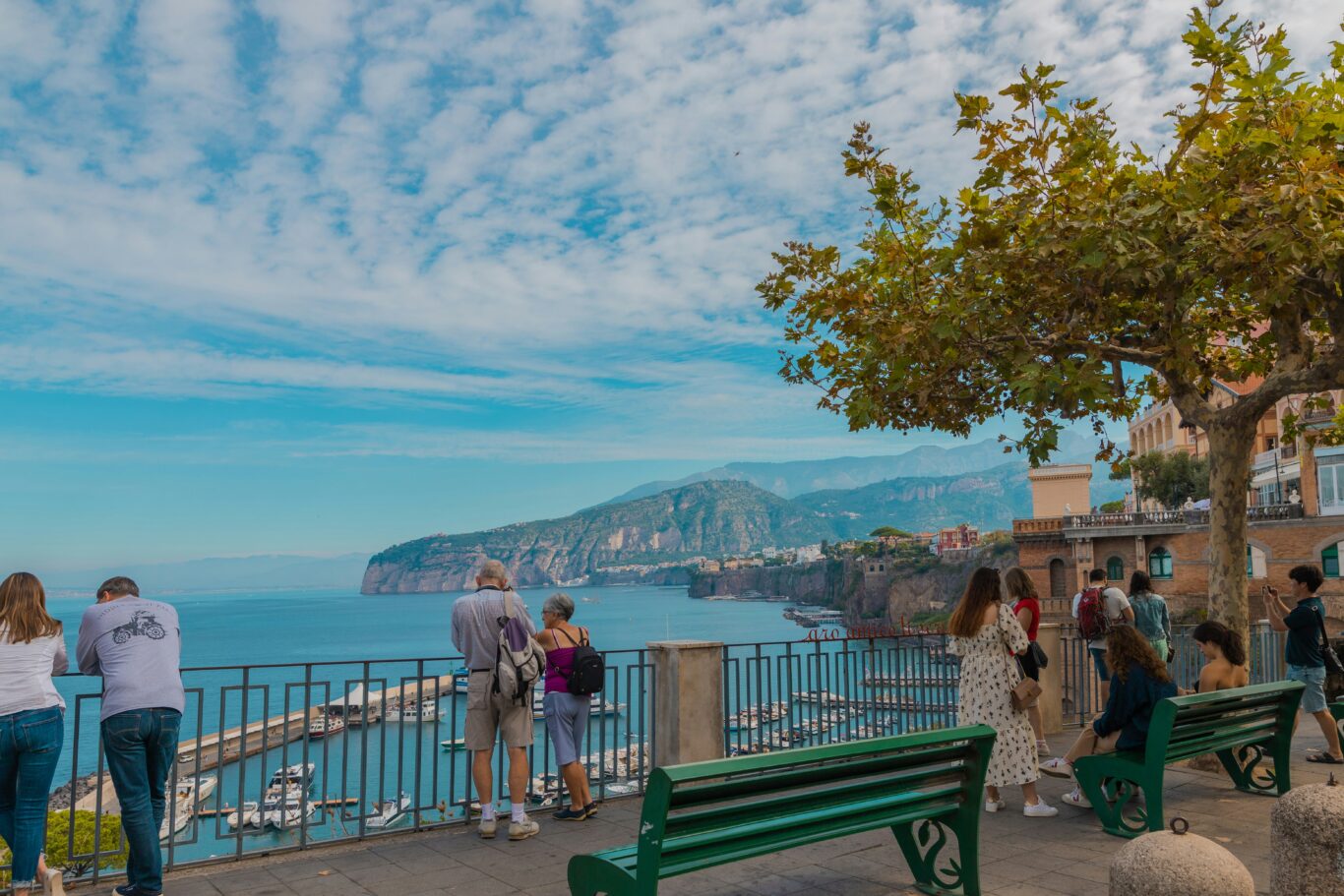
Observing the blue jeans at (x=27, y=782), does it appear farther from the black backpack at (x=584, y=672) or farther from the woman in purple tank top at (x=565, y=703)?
the black backpack at (x=584, y=672)

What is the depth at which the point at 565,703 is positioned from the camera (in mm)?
7238

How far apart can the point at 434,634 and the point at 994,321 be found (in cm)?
14670

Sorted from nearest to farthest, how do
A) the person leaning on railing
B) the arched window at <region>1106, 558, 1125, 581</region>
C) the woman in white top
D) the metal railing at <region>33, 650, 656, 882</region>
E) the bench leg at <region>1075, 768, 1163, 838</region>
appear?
1. the woman in white top
2. the metal railing at <region>33, 650, 656, 882</region>
3. the bench leg at <region>1075, 768, 1163, 838</region>
4. the person leaning on railing
5. the arched window at <region>1106, 558, 1125, 581</region>

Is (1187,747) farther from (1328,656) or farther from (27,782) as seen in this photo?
(27,782)

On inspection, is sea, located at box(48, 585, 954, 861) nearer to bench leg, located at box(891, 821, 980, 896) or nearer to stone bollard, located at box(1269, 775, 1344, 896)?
bench leg, located at box(891, 821, 980, 896)

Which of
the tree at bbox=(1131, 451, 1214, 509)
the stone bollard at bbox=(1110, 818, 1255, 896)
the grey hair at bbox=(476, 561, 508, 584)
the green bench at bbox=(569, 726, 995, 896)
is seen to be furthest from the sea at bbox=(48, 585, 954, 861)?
the tree at bbox=(1131, 451, 1214, 509)

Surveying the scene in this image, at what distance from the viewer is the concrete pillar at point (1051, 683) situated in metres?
10.5

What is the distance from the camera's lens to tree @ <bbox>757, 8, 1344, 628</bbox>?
7.80m

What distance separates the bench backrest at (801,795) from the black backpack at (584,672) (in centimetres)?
265

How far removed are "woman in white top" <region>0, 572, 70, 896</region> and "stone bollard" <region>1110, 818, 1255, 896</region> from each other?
5177 millimetres

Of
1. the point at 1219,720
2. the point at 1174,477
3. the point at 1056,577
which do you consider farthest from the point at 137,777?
the point at 1174,477

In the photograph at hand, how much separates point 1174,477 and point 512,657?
78.7 meters

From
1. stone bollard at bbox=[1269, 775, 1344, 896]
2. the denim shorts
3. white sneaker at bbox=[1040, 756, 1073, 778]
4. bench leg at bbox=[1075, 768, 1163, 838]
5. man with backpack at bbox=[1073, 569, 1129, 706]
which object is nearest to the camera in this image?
stone bollard at bbox=[1269, 775, 1344, 896]

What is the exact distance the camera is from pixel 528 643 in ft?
22.6
